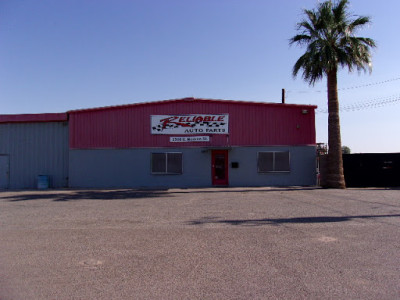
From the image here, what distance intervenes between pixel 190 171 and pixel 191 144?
5.51 ft

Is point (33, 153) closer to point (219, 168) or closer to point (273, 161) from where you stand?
point (219, 168)

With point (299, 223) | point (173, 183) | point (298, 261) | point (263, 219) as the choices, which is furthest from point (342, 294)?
point (173, 183)

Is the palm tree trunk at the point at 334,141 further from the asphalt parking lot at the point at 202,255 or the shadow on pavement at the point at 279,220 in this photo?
the shadow on pavement at the point at 279,220

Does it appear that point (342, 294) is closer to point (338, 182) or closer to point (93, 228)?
point (93, 228)

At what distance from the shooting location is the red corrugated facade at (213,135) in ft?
70.4

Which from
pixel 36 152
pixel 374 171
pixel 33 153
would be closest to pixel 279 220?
pixel 374 171

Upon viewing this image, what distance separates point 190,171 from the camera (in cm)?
2134

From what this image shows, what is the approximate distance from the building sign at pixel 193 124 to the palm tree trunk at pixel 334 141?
609 centimetres

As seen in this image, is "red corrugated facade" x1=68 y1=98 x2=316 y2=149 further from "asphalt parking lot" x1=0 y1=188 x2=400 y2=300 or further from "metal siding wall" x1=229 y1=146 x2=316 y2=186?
"asphalt parking lot" x1=0 y1=188 x2=400 y2=300

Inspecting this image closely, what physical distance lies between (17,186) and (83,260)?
19.6m

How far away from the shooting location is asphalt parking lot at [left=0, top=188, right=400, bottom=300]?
4.34 meters

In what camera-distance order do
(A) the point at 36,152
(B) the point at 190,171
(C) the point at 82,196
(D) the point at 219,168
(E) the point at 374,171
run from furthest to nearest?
(A) the point at 36,152, (D) the point at 219,168, (B) the point at 190,171, (E) the point at 374,171, (C) the point at 82,196

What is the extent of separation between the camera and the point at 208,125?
71.0ft

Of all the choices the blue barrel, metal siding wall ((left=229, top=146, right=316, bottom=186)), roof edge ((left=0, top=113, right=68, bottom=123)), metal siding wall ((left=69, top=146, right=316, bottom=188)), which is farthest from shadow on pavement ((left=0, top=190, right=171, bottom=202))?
roof edge ((left=0, top=113, right=68, bottom=123))
